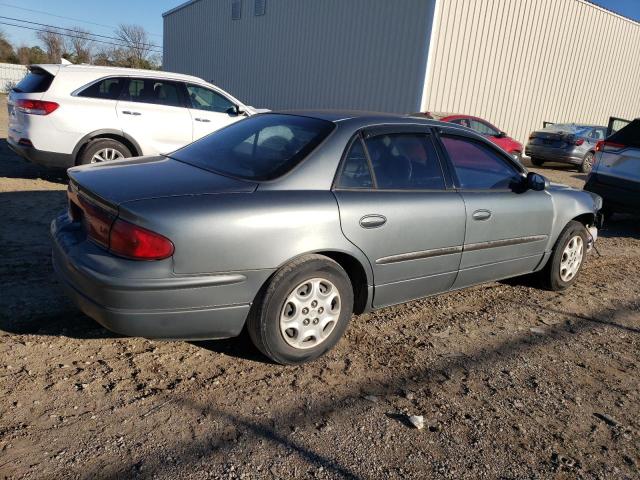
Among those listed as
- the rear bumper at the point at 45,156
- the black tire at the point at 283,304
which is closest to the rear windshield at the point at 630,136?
the black tire at the point at 283,304

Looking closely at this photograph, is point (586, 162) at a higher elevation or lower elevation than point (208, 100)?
lower

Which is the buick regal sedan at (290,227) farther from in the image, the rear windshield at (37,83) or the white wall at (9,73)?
the white wall at (9,73)

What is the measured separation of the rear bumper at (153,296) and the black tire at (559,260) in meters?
3.03

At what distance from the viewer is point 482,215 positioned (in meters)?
4.03

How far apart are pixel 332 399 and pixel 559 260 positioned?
2891 mm

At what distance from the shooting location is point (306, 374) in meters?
3.24

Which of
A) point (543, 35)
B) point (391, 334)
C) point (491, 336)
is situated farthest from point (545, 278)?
point (543, 35)

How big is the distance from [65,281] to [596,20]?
2159cm

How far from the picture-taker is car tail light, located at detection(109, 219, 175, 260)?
269 centimetres

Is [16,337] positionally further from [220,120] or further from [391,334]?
[220,120]

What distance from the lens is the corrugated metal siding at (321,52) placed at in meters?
15.5

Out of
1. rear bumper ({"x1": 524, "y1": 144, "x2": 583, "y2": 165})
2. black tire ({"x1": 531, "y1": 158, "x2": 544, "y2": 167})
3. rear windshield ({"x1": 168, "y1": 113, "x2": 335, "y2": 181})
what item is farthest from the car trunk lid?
black tire ({"x1": 531, "y1": 158, "x2": 544, "y2": 167})

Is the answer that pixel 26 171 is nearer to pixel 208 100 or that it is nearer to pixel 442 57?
pixel 208 100

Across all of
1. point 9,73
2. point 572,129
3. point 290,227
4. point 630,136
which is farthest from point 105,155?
point 9,73
